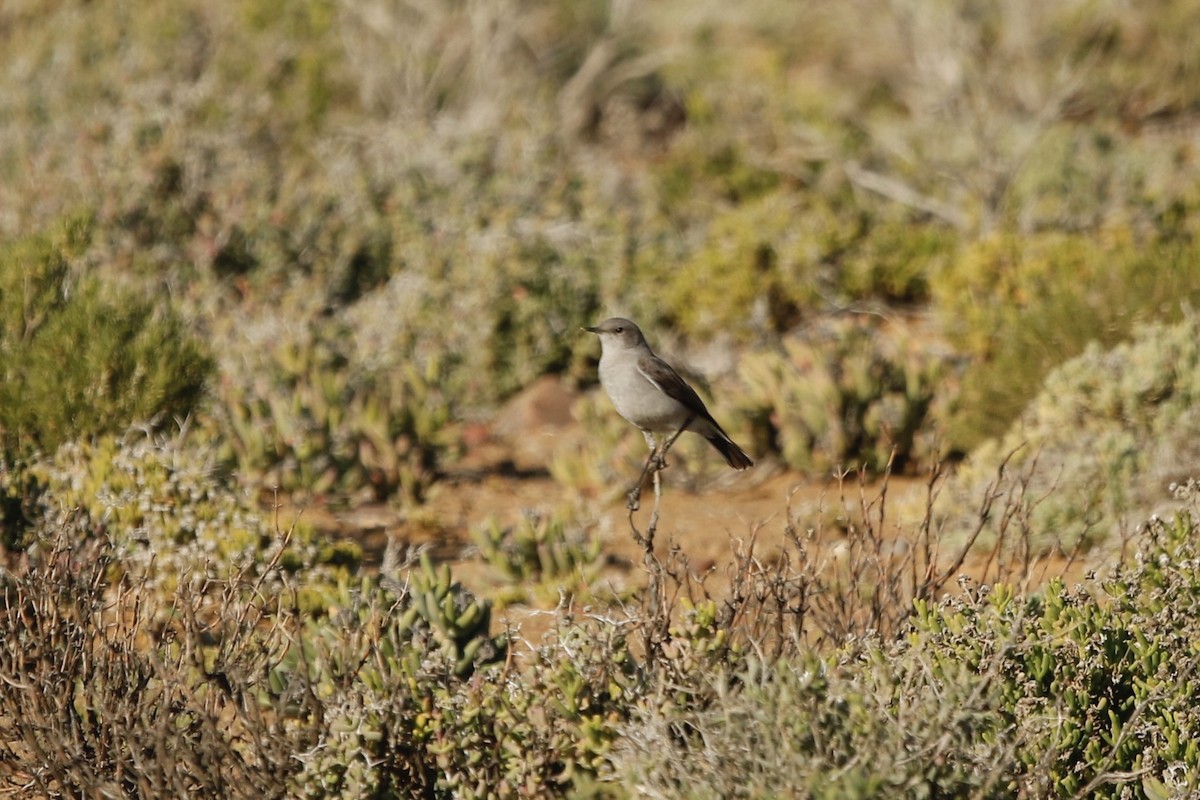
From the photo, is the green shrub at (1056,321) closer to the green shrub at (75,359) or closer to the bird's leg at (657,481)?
the bird's leg at (657,481)

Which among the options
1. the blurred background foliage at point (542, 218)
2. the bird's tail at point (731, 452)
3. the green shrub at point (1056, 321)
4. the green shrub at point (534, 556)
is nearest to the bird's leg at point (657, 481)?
the bird's tail at point (731, 452)

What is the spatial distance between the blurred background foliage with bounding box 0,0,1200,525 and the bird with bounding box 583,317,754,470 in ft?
3.11

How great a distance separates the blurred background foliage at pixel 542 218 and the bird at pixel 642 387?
949 millimetres

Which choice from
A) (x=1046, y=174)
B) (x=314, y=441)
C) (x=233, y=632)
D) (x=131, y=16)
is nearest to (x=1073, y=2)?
(x=1046, y=174)

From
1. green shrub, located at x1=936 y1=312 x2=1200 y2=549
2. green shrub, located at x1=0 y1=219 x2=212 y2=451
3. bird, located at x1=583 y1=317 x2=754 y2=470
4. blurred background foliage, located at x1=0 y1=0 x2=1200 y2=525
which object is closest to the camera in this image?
bird, located at x1=583 y1=317 x2=754 y2=470

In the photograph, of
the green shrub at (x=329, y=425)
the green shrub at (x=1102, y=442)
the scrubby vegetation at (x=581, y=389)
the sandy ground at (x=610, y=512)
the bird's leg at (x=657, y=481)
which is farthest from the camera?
the green shrub at (x=329, y=425)

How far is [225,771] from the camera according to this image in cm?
389

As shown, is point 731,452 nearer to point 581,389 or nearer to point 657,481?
point 657,481

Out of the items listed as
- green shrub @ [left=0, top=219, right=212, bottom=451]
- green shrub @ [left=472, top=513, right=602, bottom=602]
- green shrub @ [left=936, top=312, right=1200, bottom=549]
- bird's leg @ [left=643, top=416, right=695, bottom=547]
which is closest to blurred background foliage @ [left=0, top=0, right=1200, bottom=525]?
green shrub @ [left=0, top=219, right=212, bottom=451]

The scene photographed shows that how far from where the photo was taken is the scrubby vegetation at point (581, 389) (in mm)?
3779

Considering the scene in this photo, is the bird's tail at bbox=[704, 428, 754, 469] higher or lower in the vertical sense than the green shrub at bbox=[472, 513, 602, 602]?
higher

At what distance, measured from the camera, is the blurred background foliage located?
7.23 metres

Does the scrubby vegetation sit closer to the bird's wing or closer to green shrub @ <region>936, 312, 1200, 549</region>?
green shrub @ <region>936, 312, 1200, 549</region>

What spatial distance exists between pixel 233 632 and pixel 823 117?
10855mm
